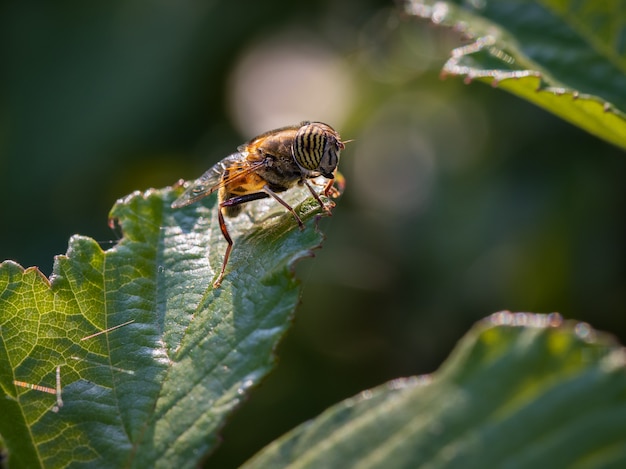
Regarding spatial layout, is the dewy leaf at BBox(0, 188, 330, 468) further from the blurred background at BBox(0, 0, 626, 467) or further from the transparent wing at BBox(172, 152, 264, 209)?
the blurred background at BBox(0, 0, 626, 467)

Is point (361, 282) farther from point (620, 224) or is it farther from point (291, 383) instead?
point (620, 224)

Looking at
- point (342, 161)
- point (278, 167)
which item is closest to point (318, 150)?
point (278, 167)

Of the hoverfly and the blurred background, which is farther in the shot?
the blurred background

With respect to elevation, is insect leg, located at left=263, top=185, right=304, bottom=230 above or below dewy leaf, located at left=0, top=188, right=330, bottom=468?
above

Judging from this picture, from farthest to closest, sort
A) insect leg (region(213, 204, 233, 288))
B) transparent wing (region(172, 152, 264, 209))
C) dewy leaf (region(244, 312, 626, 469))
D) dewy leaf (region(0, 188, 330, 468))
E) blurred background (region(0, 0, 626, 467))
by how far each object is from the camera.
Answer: blurred background (region(0, 0, 626, 467)), transparent wing (region(172, 152, 264, 209)), insect leg (region(213, 204, 233, 288)), dewy leaf (region(0, 188, 330, 468)), dewy leaf (region(244, 312, 626, 469))

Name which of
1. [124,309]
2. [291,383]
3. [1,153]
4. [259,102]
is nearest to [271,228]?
[124,309]

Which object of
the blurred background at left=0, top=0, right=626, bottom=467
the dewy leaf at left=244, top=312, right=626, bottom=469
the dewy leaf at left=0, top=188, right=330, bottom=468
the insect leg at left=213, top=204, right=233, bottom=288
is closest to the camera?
the dewy leaf at left=244, top=312, right=626, bottom=469

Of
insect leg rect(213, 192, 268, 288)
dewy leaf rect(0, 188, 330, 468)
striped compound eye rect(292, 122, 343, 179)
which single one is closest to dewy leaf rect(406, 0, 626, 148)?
striped compound eye rect(292, 122, 343, 179)
